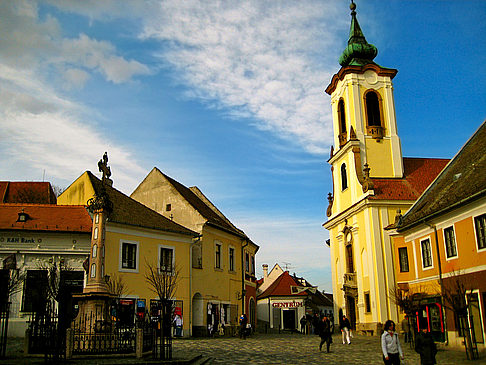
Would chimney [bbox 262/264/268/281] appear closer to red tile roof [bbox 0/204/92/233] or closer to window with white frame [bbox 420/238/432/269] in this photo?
red tile roof [bbox 0/204/92/233]

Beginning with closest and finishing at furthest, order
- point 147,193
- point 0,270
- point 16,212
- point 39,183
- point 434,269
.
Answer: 1. point 434,269
2. point 0,270
3. point 16,212
4. point 147,193
5. point 39,183

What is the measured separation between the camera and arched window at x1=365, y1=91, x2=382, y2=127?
39.4 m

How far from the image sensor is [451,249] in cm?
2134

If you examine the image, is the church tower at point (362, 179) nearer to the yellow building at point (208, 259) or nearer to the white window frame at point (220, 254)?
the yellow building at point (208, 259)

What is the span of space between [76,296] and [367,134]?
27.9m

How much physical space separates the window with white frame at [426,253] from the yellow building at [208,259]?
13948 millimetres

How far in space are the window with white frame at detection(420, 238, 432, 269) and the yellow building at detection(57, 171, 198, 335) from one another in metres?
13.7

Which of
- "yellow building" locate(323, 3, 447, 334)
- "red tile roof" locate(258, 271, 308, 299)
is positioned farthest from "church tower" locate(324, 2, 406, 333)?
"red tile roof" locate(258, 271, 308, 299)

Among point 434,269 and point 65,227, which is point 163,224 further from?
point 434,269

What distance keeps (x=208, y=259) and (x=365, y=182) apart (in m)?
12.3

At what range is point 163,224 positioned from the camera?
30.3 meters

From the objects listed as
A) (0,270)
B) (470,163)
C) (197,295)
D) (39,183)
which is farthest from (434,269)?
(39,183)

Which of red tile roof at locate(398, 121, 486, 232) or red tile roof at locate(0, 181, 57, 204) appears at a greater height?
red tile roof at locate(0, 181, 57, 204)

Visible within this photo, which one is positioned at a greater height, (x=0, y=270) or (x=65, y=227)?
(x=65, y=227)
